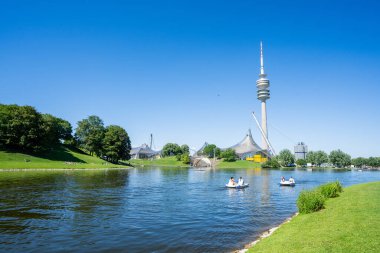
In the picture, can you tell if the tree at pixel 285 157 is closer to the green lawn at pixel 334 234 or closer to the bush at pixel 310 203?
the bush at pixel 310 203

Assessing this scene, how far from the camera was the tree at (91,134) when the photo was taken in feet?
422

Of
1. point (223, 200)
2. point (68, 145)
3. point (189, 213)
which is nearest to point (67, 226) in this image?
point (189, 213)

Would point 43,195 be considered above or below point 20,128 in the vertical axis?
below

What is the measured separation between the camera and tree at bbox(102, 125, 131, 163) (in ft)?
415

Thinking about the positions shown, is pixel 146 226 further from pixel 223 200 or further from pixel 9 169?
pixel 9 169

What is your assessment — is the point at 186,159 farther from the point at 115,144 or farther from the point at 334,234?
the point at 334,234

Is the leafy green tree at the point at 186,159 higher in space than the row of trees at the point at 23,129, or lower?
lower

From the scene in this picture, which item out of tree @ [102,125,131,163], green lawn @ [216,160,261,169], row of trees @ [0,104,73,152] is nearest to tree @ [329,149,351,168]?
green lawn @ [216,160,261,169]

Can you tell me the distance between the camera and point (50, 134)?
337ft

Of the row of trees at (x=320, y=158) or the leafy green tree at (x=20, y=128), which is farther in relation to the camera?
the row of trees at (x=320, y=158)

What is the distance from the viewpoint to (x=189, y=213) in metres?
27.7

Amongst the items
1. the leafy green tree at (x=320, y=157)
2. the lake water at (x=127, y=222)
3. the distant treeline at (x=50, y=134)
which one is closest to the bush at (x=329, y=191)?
the lake water at (x=127, y=222)

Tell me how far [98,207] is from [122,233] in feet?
32.5

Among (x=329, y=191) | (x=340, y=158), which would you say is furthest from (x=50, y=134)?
(x=340, y=158)
